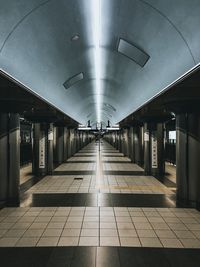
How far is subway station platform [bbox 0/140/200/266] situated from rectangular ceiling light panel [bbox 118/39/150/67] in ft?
13.8

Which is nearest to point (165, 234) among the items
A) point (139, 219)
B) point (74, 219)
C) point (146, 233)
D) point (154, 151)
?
point (146, 233)

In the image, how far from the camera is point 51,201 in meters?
8.03

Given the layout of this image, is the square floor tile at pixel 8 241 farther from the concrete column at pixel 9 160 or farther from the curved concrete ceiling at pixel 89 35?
the curved concrete ceiling at pixel 89 35

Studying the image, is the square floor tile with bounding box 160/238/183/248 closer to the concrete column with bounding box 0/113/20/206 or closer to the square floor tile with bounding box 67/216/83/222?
the square floor tile with bounding box 67/216/83/222

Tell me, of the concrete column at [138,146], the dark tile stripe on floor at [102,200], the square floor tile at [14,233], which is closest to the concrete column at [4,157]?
the dark tile stripe on floor at [102,200]

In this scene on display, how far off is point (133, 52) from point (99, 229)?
4982 mm

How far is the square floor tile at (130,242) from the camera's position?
15.9 ft

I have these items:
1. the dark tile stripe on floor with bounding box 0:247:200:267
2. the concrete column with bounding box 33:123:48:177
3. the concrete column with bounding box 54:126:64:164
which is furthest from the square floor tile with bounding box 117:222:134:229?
the concrete column with bounding box 54:126:64:164

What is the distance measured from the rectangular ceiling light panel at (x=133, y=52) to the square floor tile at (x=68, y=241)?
16.8ft

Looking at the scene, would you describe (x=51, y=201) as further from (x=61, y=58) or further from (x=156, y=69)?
(x=156, y=69)

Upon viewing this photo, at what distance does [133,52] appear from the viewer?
7875mm

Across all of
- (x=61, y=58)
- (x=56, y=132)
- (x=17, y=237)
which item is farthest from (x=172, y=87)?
(x=56, y=132)

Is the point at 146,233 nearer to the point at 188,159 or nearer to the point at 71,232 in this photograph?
the point at 71,232

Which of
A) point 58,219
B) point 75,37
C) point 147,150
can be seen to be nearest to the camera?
point 58,219
